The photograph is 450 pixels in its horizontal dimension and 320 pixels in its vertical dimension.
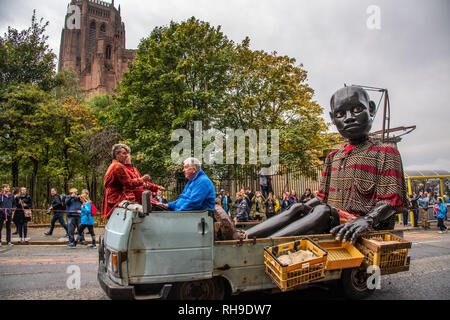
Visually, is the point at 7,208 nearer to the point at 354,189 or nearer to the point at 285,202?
the point at 354,189

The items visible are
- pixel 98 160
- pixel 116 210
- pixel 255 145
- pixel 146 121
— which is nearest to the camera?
pixel 116 210

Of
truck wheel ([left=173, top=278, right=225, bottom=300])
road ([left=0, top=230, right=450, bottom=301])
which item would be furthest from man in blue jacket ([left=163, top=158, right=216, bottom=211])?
road ([left=0, top=230, right=450, bottom=301])

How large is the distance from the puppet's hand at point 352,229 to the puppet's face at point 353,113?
1485mm

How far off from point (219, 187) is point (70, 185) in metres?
7.81

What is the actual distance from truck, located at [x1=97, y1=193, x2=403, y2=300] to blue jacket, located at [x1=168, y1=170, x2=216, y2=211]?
0.40 meters

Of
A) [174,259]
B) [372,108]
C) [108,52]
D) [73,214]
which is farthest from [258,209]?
[108,52]

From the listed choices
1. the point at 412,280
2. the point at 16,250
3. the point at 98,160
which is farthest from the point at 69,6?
the point at 412,280

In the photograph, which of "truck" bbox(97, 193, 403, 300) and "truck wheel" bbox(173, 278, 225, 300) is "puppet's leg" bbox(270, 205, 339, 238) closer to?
"truck" bbox(97, 193, 403, 300)

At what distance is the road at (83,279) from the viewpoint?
470cm

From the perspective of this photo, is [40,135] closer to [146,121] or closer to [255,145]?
Answer: [146,121]

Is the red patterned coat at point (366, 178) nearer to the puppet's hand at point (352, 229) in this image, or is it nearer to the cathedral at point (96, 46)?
the puppet's hand at point (352, 229)

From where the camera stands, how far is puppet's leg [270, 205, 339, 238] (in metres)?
4.34

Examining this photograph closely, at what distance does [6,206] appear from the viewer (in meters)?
9.94

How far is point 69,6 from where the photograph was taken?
8888 cm
